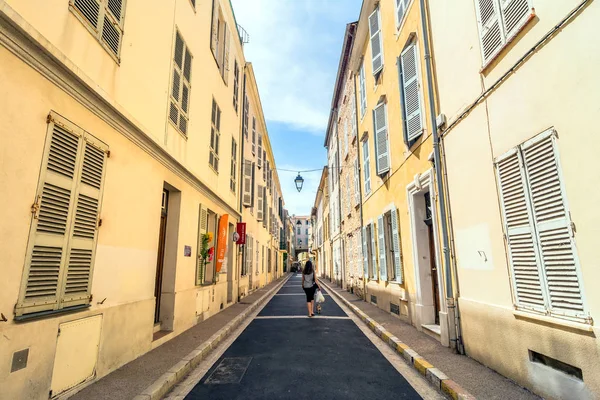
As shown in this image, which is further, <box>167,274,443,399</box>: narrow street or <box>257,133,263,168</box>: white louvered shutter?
<box>257,133,263,168</box>: white louvered shutter

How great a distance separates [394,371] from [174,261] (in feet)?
15.0

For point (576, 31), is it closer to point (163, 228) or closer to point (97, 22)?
point (97, 22)

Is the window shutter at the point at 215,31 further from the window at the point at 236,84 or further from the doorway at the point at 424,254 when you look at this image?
the doorway at the point at 424,254

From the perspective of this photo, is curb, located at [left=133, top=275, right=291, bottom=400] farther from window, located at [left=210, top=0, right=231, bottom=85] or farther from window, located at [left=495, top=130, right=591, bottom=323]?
window, located at [left=210, top=0, right=231, bottom=85]

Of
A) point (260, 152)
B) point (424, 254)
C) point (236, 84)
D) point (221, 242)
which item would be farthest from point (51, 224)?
point (260, 152)

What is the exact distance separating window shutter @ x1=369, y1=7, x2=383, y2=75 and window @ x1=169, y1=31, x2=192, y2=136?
5.44 metres

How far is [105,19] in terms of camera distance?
4445 mm

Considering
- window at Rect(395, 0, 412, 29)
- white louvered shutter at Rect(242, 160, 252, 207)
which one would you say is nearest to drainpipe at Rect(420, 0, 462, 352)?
window at Rect(395, 0, 412, 29)

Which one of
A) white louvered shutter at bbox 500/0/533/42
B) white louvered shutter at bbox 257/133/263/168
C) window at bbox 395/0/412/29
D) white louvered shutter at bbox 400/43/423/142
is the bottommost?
white louvered shutter at bbox 500/0/533/42

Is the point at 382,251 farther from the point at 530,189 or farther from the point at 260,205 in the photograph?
the point at 260,205

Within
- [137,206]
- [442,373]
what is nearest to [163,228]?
[137,206]

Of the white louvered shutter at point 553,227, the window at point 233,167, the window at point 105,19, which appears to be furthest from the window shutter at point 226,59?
the white louvered shutter at point 553,227

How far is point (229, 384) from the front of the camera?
418 centimetres

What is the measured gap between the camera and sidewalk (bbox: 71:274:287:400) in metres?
3.61
